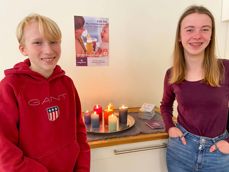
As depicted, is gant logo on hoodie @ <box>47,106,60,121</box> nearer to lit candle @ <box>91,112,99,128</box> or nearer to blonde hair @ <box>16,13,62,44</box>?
blonde hair @ <box>16,13,62,44</box>

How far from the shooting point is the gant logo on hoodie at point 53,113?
794mm

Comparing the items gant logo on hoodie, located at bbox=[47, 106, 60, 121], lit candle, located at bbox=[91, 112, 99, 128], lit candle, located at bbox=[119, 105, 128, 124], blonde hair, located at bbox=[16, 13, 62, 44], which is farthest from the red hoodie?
lit candle, located at bbox=[119, 105, 128, 124]

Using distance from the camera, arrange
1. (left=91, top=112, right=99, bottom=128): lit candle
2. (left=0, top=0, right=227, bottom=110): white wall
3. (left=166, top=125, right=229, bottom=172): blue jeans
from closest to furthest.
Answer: (left=166, top=125, right=229, bottom=172): blue jeans, (left=91, top=112, right=99, bottom=128): lit candle, (left=0, top=0, right=227, bottom=110): white wall

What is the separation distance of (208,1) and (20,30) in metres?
1.35

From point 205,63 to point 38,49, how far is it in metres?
0.73

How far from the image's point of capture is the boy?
0.71 metres

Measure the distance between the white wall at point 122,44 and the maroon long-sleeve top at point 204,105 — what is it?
1.75ft

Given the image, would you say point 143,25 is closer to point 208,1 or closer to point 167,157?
point 208,1

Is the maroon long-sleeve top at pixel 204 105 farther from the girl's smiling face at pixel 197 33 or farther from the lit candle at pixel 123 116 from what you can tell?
the lit candle at pixel 123 116

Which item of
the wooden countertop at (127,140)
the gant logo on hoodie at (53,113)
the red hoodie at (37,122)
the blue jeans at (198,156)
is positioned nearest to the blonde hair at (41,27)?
the red hoodie at (37,122)

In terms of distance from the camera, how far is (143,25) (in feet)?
4.82

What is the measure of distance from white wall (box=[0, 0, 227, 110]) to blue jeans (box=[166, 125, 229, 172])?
0.58m

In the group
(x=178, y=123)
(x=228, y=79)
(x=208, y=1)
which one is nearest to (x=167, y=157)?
(x=178, y=123)

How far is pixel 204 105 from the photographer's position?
0.96 meters
